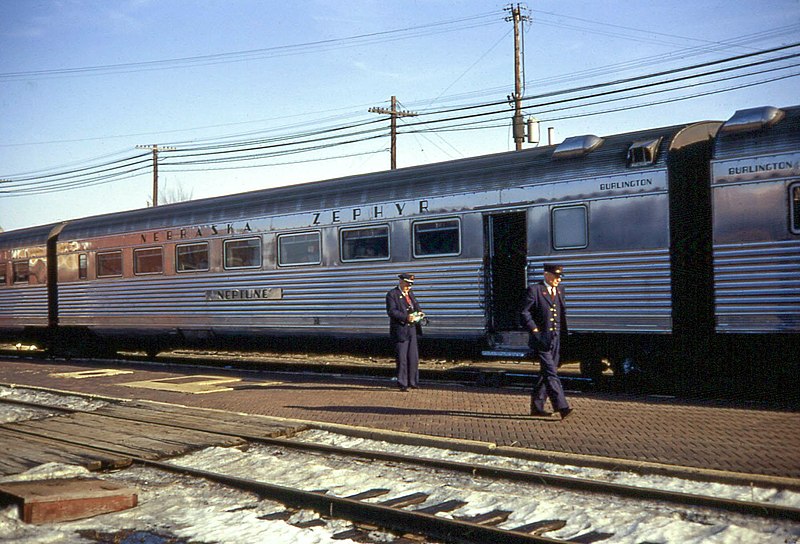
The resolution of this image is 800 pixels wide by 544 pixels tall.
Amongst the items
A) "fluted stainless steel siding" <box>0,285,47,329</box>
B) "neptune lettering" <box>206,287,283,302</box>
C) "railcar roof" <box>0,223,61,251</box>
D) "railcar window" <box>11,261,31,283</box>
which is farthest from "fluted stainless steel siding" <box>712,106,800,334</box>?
"railcar window" <box>11,261,31,283</box>

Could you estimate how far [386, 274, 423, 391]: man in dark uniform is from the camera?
12.3 m

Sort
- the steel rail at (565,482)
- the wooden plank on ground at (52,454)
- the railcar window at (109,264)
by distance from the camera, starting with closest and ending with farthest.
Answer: the steel rail at (565,482)
the wooden plank on ground at (52,454)
the railcar window at (109,264)

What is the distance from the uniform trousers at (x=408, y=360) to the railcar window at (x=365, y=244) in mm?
2271

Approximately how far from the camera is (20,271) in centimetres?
2277

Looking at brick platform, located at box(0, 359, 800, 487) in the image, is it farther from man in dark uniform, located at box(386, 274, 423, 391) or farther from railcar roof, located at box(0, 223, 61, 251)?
railcar roof, located at box(0, 223, 61, 251)

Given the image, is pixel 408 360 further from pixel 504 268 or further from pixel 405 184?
pixel 405 184

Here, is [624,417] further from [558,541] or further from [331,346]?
[331,346]

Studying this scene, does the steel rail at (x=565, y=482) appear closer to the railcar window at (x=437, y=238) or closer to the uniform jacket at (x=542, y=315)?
the uniform jacket at (x=542, y=315)

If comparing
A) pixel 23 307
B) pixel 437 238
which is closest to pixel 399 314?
pixel 437 238

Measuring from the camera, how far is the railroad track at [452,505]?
18.3ft

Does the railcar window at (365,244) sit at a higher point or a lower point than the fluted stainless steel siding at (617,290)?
higher

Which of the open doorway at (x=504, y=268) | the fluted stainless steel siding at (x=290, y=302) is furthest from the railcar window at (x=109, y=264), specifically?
the open doorway at (x=504, y=268)

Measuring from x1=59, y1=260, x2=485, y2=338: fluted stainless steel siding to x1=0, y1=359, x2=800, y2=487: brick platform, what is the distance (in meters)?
1.10

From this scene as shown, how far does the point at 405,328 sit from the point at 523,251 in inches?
96.7
